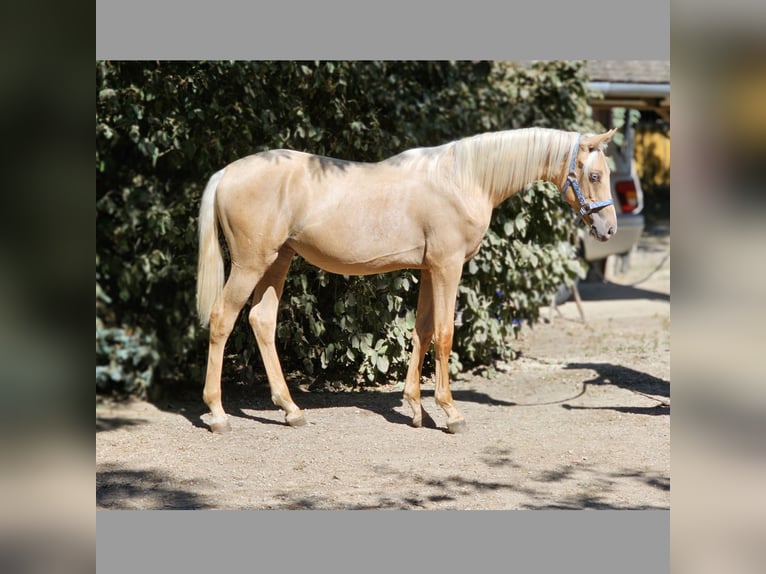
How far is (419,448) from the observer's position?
595 cm

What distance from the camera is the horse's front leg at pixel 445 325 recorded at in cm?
600

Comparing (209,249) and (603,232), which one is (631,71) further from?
(209,249)

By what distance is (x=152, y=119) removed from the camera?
7.15m

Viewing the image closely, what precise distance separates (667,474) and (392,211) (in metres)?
2.46

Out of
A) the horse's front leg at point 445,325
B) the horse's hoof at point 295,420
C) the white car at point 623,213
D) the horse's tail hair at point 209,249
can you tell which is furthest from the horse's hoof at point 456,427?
the white car at point 623,213

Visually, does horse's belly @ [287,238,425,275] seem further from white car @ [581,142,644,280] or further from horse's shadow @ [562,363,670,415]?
white car @ [581,142,644,280]

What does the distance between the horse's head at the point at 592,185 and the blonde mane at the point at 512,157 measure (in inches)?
3.5

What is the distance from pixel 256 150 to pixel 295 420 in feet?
7.64

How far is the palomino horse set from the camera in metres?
5.95

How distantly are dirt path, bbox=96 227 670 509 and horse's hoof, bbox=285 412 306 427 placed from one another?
0.19ft

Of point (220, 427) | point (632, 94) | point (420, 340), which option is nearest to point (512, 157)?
point (420, 340)
